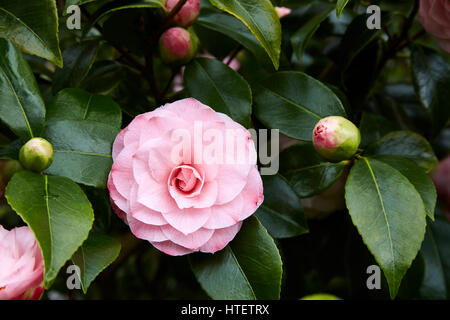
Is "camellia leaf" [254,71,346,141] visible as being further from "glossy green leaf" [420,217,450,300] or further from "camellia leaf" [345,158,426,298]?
"glossy green leaf" [420,217,450,300]

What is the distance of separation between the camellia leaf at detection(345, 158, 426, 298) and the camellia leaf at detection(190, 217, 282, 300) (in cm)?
11

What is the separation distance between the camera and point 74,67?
32.0 inches

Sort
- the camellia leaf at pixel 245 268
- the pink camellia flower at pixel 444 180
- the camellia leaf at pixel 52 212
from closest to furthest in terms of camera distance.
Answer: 1. the camellia leaf at pixel 52 212
2. the camellia leaf at pixel 245 268
3. the pink camellia flower at pixel 444 180

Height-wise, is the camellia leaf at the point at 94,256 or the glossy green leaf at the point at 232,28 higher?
the glossy green leaf at the point at 232,28

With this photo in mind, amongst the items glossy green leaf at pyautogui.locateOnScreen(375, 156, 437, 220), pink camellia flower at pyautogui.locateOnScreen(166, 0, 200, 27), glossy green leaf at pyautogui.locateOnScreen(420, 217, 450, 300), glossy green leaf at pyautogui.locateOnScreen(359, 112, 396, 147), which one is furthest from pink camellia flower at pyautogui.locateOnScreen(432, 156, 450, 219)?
pink camellia flower at pyautogui.locateOnScreen(166, 0, 200, 27)

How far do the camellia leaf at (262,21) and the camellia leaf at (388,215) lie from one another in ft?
0.64

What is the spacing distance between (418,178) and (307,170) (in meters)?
0.17

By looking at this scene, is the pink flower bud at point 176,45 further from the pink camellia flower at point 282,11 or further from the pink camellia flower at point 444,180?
the pink camellia flower at point 444,180

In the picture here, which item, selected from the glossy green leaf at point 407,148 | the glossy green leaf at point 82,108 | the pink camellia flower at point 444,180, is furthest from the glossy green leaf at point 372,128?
the glossy green leaf at point 82,108

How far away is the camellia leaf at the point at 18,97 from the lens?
649 mm

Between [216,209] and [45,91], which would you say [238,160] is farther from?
[45,91]

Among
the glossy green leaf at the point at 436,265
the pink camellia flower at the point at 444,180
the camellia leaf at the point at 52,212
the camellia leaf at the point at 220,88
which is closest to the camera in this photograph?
the camellia leaf at the point at 52,212

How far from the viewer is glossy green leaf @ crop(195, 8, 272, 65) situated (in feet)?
2.64

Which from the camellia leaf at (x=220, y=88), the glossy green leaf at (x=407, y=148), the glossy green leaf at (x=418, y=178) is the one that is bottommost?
the glossy green leaf at (x=407, y=148)
